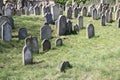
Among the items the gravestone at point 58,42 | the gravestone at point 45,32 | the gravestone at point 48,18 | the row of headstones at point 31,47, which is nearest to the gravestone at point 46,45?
the row of headstones at point 31,47

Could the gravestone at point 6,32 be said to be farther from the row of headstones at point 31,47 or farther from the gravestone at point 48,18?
the gravestone at point 48,18

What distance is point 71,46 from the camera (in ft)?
51.7

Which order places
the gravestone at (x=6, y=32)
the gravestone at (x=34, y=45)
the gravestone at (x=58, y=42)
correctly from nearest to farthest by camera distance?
the gravestone at (x=34, y=45)
the gravestone at (x=58, y=42)
the gravestone at (x=6, y=32)

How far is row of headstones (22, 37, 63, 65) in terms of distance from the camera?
12602mm

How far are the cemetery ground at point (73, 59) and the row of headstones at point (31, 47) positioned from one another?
0.79ft

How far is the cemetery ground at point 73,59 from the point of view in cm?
1070

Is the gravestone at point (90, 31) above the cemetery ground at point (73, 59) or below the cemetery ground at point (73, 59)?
above

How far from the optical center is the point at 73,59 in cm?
1283

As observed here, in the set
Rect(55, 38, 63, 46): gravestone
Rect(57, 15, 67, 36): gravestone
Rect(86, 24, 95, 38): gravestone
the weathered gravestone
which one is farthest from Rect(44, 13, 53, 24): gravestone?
the weathered gravestone

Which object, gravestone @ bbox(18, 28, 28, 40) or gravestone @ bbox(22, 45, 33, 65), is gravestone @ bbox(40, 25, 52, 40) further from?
gravestone @ bbox(22, 45, 33, 65)

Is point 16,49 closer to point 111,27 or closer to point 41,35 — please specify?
point 41,35

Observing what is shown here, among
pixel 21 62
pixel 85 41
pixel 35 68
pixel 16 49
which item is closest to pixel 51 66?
pixel 35 68

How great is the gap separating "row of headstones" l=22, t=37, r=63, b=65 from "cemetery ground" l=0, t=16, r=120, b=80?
0.79 ft

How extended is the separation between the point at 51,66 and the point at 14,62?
Answer: 74.9 inches
